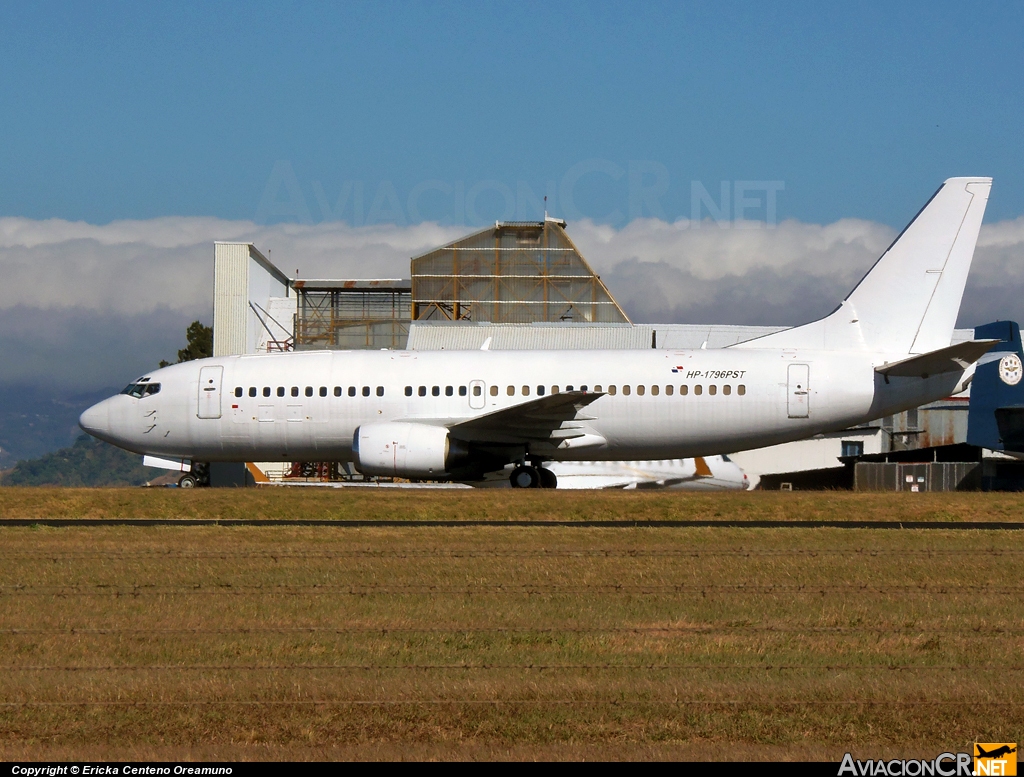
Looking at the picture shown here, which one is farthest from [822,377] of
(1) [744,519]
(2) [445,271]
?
(2) [445,271]

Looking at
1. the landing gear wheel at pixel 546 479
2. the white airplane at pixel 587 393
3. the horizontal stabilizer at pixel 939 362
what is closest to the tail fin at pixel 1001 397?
the white airplane at pixel 587 393

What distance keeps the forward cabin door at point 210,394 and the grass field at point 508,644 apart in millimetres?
11265

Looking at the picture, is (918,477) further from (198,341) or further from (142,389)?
(198,341)

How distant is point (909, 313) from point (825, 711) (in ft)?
67.2

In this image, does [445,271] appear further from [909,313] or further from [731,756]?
[731,756]

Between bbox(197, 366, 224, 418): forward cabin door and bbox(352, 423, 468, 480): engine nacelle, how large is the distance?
13.9 feet

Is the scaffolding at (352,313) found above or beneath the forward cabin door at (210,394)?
above

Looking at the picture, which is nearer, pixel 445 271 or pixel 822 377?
pixel 822 377

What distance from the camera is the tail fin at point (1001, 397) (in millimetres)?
30641

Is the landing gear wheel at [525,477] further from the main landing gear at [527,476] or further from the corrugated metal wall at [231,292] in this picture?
the corrugated metal wall at [231,292]

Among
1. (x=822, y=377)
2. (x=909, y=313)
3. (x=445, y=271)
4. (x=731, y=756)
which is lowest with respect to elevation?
(x=731, y=756)

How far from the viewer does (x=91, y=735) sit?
662 centimetres

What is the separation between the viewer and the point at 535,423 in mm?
25562

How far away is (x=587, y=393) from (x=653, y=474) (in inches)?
479
